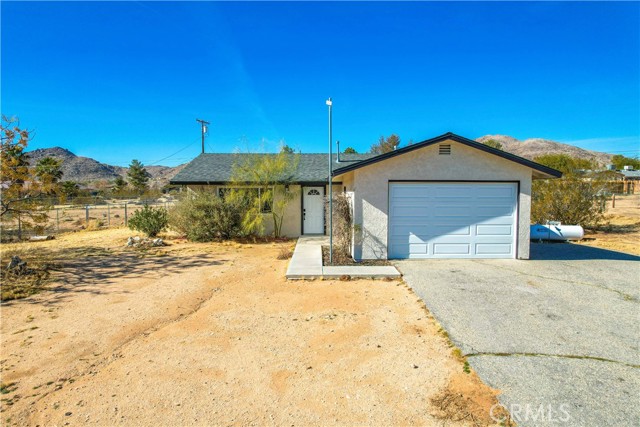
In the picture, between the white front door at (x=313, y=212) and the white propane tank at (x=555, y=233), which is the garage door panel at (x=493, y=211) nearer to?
the white propane tank at (x=555, y=233)

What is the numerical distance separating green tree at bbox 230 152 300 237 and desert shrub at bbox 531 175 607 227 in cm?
1156

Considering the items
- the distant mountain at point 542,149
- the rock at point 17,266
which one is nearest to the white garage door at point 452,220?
the rock at point 17,266

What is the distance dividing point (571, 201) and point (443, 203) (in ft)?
32.5

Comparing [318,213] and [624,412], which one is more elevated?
[318,213]

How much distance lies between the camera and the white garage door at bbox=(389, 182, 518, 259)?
975 centimetres

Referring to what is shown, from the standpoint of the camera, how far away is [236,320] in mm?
5719

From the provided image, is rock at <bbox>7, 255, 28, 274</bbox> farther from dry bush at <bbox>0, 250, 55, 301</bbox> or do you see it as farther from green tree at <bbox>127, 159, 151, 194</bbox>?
green tree at <bbox>127, 159, 151, 194</bbox>

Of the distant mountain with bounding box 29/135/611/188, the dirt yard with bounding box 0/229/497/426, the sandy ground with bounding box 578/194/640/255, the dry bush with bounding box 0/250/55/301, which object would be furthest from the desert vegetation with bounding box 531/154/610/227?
the distant mountain with bounding box 29/135/611/188

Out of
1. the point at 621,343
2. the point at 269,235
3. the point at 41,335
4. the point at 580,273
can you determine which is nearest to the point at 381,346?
the point at 621,343

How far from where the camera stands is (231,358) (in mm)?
4406

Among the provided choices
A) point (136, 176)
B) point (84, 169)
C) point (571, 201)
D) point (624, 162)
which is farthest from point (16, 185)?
point (84, 169)

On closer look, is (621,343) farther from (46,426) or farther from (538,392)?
(46,426)

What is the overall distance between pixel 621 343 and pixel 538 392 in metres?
2.09

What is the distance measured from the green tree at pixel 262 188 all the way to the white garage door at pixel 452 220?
6024mm
